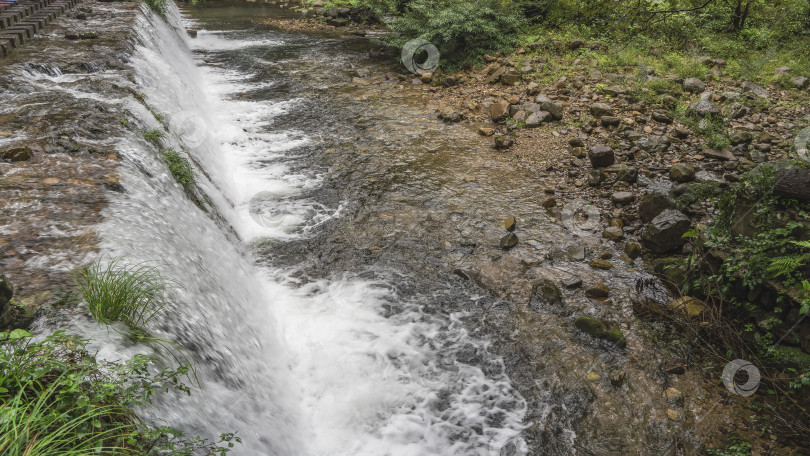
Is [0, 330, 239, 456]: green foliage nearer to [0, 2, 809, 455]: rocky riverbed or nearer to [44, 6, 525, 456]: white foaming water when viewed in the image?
[44, 6, 525, 456]: white foaming water

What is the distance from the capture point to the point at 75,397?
1.88m

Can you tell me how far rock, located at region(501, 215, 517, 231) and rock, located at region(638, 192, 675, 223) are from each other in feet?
5.12

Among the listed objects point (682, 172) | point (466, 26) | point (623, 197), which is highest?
point (466, 26)

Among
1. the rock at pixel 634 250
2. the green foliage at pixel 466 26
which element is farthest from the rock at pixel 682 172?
the green foliage at pixel 466 26

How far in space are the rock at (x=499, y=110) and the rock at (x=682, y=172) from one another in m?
3.43

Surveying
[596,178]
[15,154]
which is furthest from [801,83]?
Answer: [15,154]

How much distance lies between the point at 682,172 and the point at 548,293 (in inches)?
119

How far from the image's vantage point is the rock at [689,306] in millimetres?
4172

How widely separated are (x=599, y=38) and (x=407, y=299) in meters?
9.80

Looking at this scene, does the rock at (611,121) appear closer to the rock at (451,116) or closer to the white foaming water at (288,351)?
the rock at (451,116)

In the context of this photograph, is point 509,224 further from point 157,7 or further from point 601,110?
point 157,7

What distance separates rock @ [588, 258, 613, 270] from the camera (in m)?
4.98

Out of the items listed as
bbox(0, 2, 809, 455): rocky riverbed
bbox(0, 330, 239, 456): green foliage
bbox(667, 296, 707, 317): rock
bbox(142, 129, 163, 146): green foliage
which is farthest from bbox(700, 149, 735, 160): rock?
bbox(142, 129, 163, 146): green foliage

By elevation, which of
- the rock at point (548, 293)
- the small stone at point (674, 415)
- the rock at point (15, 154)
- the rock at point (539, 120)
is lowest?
the small stone at point (674, 415)
